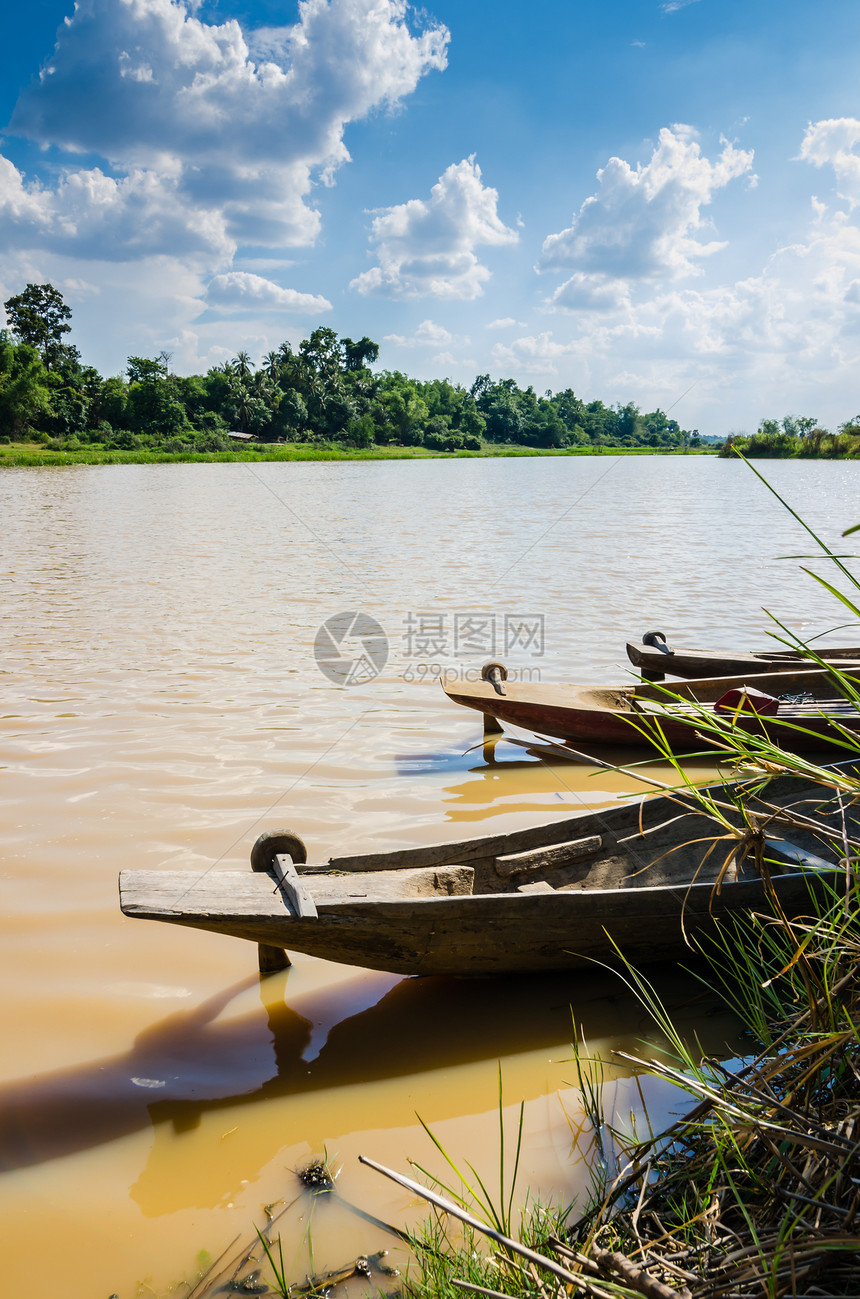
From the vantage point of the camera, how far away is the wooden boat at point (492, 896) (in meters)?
2.39

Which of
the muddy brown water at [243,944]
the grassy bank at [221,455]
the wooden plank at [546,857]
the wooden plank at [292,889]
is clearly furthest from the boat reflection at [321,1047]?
the grassy bank at [221,455]

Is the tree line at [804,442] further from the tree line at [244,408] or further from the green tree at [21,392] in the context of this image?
the green tree at [21,392]

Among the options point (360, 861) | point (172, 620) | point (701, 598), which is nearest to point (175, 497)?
point (172, 620)

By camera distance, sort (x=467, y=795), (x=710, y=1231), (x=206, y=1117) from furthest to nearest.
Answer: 1. (x=467, y=795)
2. (x=206, y=1117)
3. (x=710, y=1231)

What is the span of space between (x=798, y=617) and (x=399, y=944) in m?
8.79

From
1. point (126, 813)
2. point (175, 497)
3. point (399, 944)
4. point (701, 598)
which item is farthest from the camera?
point (175, 497)

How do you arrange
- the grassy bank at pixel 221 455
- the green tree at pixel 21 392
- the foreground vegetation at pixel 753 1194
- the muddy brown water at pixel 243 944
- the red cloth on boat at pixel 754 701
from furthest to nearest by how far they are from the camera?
the green tree at pixel 21 392 < the grassy bank at pixel 221 455 < the red cloth on boat at pixel 754 701 < the muddy brown water at pixel 243 944 < the foreground vegetation at pixel 753 1194

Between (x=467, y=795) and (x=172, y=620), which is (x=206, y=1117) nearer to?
(x=467, y=795)

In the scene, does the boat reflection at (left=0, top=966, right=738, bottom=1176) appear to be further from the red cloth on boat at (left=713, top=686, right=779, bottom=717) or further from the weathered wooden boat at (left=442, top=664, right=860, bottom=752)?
the weathered wooden boat at (left=442, top=664, right=860, bottom=752)

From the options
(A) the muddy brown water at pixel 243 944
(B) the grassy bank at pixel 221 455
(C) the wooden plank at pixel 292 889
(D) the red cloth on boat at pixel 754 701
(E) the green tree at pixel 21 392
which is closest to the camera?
(A) the muddy brown water at pixel 243 944

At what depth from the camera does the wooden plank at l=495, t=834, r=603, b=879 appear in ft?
10.3

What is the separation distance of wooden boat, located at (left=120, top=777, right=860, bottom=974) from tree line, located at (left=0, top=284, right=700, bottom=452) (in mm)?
44009

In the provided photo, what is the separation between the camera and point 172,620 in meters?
9.38

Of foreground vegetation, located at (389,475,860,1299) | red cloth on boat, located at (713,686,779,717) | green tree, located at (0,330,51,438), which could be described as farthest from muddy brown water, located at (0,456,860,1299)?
green tree, located at (0,330,51,438)
